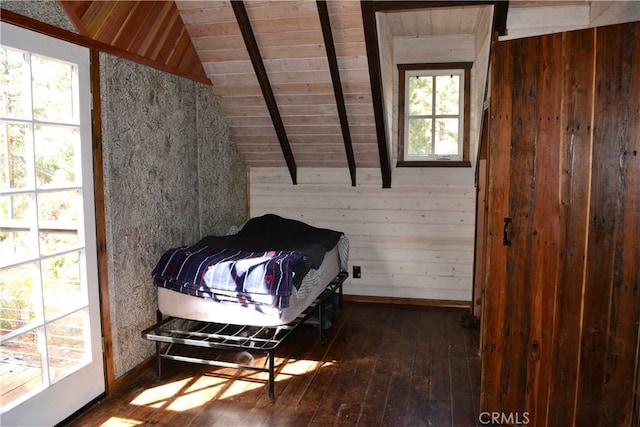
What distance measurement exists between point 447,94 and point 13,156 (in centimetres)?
353

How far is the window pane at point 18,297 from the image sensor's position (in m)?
2.22

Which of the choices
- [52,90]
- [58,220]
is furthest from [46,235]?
[52,90]

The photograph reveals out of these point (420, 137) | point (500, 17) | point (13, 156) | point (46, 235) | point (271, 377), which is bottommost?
point (271, 377)

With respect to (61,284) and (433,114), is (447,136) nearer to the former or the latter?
(433,114)

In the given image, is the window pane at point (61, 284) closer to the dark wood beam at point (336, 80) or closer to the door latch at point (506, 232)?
the dark wood beam at point (336, 80)

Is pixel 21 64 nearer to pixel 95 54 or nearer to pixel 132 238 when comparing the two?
pixel 95 54

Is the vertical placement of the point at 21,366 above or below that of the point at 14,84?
below

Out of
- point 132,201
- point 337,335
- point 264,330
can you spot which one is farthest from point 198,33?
point 337,335

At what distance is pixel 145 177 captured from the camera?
10.3ft

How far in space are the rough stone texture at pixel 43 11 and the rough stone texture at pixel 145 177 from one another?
0.30 metres

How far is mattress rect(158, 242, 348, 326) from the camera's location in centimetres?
288

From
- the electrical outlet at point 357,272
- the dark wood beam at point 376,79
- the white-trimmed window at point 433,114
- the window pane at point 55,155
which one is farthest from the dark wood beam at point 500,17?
the electrical outlet at point 357,272

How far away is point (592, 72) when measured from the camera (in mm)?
2170

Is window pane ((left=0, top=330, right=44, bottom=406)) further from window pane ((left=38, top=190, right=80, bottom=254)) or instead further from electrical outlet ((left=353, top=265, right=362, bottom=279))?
electrical outlet ((left=353, top=265, right=362, bottom=279))
